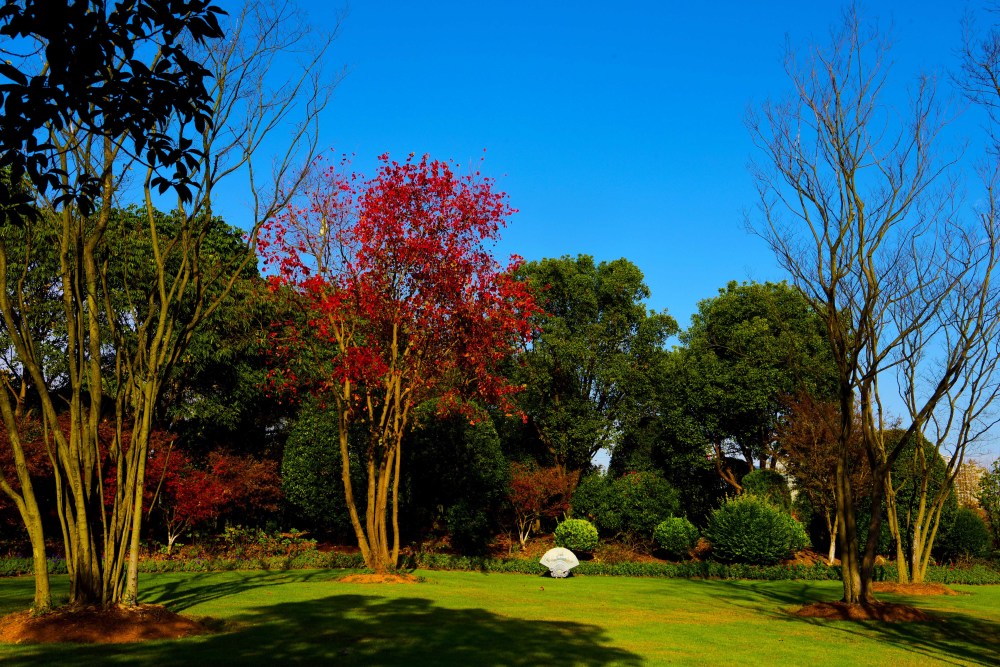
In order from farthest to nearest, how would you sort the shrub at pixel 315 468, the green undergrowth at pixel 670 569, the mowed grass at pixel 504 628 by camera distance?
the shrub at pixel 315 468 < the green undergrowth at pixel 670 569 < the mowed grass at pixel 504 628

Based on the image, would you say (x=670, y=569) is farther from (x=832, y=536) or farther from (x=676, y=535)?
(x=832, y=536)

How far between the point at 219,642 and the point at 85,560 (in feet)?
6.86

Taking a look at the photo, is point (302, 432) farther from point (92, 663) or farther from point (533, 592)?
point (92, 663)

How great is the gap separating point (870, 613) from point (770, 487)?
16.2 meters

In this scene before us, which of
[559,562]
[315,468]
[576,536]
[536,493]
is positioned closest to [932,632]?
[559,562]

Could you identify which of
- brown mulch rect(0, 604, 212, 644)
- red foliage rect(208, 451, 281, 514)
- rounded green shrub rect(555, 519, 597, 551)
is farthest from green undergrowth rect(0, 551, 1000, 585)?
brown mulch rect(0, 604, 212, 644)

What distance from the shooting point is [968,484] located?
2814 centimetres

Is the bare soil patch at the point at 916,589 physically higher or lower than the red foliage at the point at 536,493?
lower

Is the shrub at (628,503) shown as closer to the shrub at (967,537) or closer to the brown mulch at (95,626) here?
the shrub at (967,537)

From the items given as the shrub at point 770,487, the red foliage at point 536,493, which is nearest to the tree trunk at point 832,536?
the shrub at point 770,487

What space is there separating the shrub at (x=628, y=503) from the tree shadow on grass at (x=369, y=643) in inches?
643

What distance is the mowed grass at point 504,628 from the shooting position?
7926mm

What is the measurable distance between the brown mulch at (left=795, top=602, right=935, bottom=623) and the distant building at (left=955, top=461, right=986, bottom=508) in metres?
15.8

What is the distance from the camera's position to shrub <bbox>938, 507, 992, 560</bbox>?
25.4m
